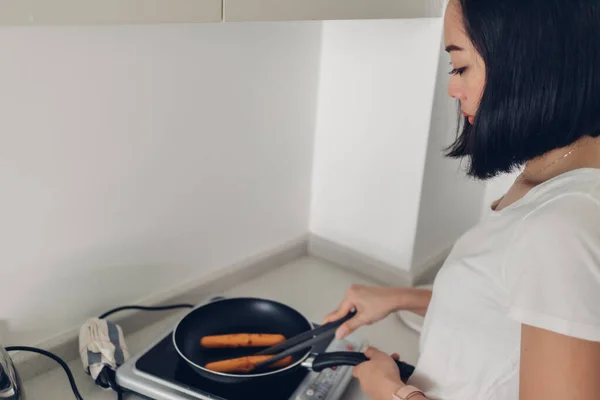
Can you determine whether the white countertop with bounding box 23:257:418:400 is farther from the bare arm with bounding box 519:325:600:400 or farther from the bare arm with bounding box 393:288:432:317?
the bare arm with bounding box 519:325:600:400

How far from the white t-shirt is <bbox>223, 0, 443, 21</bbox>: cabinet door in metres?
0.38

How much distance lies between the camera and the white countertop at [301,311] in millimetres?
1046

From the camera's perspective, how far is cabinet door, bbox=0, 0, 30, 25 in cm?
A: 58

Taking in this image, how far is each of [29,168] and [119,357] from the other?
1.20 feet

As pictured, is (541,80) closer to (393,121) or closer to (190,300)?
(393,121)

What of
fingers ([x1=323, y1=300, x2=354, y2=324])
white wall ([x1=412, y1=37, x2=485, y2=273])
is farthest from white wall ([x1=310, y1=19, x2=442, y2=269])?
fingers ([x1=323, y1=300, x2=354, y2=324])

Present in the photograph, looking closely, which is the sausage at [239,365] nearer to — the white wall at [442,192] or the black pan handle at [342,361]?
the black pan handle at [342,361]

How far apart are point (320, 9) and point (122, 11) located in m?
0.32

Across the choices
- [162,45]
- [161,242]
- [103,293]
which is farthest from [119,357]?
[162,45]

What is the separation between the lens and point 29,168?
97 cm

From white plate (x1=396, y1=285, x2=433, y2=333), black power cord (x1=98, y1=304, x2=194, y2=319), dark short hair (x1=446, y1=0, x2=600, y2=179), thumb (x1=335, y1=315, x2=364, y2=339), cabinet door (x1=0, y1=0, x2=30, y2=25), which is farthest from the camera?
white plate (x1=396, y1=285, x2=433, y2=333)

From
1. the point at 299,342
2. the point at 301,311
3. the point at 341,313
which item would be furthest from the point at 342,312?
the point at 301,311

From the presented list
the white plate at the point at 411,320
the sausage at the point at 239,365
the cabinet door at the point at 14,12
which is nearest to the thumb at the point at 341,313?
the sausage at the point at 239,365

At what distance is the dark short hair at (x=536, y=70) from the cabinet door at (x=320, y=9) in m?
0.22
